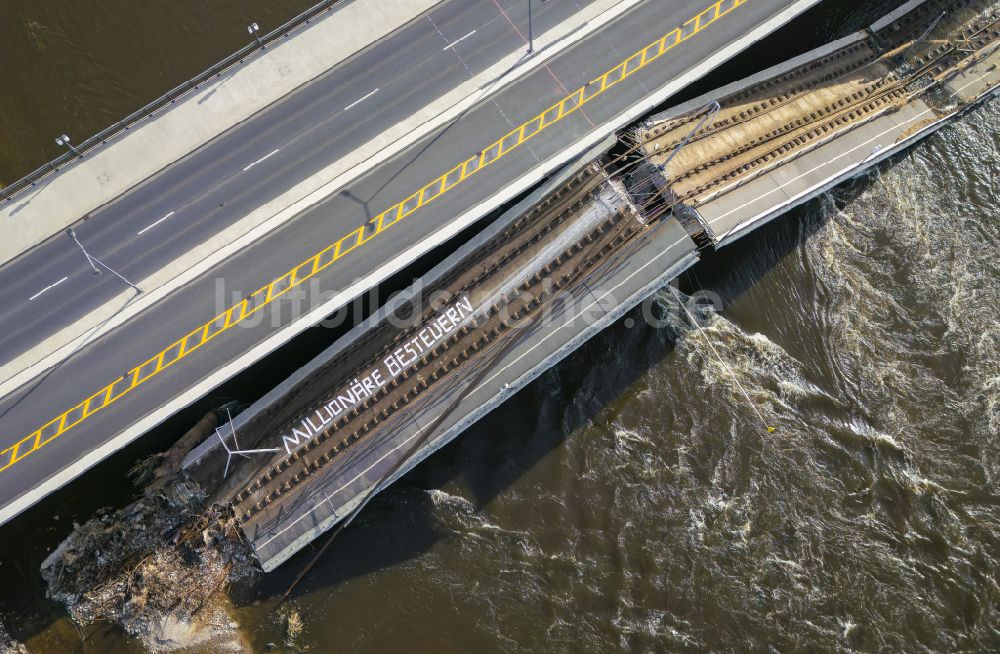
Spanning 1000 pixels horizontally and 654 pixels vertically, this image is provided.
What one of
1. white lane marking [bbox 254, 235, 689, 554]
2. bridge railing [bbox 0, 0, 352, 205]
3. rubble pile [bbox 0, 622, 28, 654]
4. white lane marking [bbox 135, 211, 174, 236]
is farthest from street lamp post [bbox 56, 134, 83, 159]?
rubble pile [bbox 0, 622, 28, 654]

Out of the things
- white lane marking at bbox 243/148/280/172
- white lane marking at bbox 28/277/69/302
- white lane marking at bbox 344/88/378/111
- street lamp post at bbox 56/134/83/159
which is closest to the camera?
street lamp post at bbox 56/134/83/159

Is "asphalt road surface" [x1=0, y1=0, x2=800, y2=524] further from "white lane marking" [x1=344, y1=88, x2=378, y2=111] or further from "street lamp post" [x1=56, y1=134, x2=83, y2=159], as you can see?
"street lamp post" [x1=56, y1=134, x2=83, y2=159]

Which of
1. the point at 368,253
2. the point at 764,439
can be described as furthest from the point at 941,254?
the point at 368,253

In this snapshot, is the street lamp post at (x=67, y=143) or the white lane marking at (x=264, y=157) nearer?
the street lamp post at (x=67, y=143)

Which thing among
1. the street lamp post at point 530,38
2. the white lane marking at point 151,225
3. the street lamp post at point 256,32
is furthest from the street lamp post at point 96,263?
the street lamp post at point 530,38

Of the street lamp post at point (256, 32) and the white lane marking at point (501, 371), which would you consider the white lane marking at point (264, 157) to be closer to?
the street lamp post at point (256, 32)

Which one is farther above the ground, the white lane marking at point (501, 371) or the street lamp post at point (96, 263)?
the street lamp post at point (96, 263)
